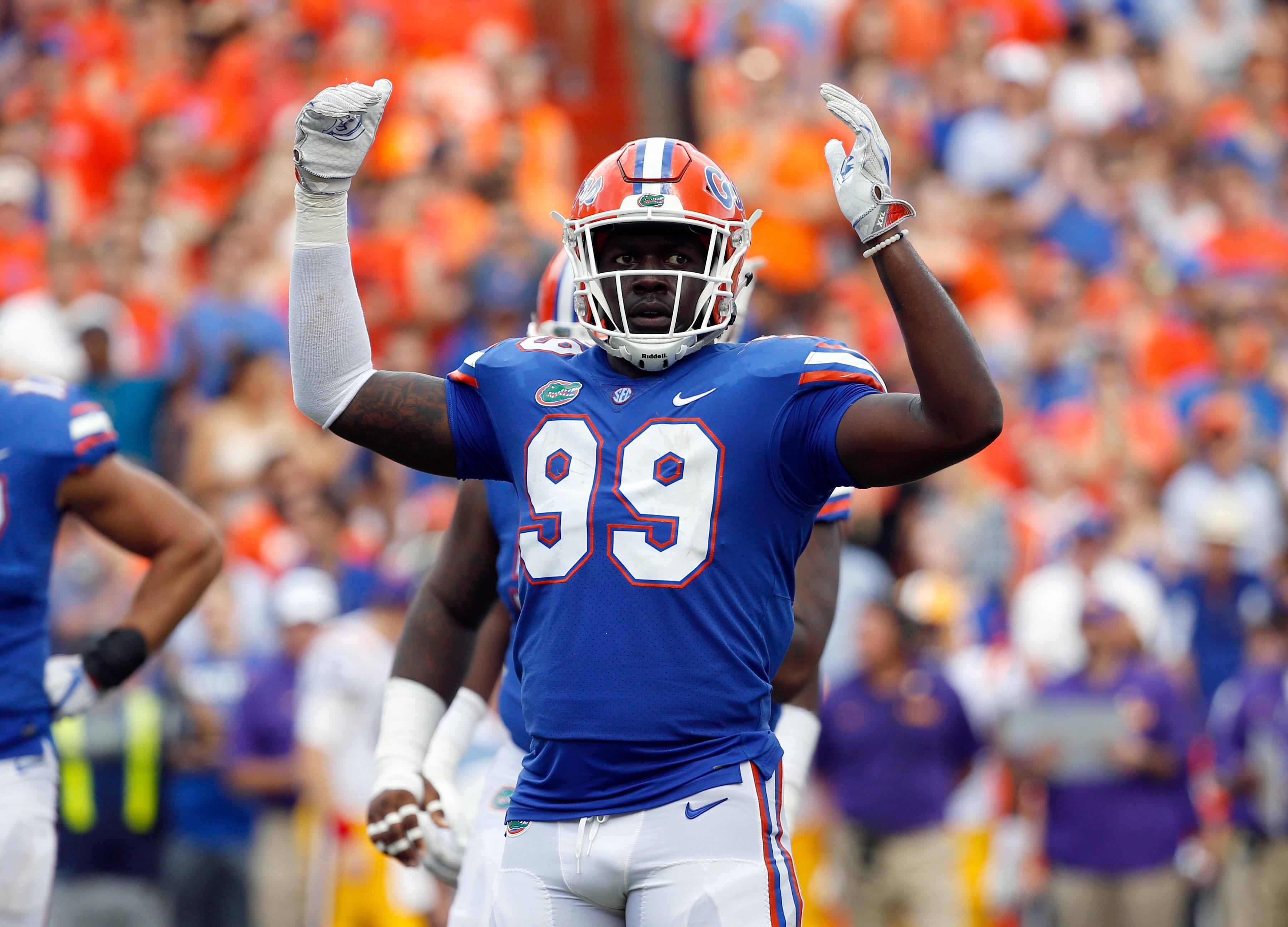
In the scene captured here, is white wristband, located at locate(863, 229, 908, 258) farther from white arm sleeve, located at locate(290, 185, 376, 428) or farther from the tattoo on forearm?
white arm sleeve, located at locate(290, 185, 376, 428)

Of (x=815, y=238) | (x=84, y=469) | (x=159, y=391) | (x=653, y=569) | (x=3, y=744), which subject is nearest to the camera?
(x=653, y=569)

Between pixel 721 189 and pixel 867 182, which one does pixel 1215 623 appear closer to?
pixel 721 189

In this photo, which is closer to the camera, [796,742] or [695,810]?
[695,810]

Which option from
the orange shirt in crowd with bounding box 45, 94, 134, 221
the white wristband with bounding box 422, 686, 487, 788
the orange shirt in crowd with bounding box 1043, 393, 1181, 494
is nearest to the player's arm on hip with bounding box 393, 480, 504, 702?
the white wristband with bounding box 422, 686, 487, 788

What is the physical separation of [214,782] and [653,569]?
581 centimetres

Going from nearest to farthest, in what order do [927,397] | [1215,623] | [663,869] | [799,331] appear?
1. [927,397]
2. [663,869]
3. [1215,623]
4. [799,331]

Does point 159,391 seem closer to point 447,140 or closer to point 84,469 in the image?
point 447,140

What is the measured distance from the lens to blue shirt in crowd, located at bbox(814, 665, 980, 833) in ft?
28.3

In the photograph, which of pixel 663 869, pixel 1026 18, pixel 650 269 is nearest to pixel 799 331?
pixel 1026 18

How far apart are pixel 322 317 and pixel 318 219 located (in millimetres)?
196

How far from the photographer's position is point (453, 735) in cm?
458

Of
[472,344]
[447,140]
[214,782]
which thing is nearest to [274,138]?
[447,140]

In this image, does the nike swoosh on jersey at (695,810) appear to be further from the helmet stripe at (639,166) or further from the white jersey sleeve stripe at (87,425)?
the white jersey sleeve stripe at (87,425)

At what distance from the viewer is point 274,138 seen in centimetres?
1225
